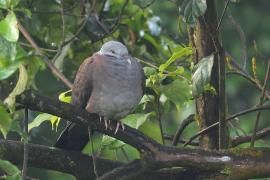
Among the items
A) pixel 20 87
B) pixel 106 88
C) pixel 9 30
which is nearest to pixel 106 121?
pixel 106 88

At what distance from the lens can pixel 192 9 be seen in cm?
Result: 352

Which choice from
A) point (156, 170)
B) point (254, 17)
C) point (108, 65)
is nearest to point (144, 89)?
point (108, 65)

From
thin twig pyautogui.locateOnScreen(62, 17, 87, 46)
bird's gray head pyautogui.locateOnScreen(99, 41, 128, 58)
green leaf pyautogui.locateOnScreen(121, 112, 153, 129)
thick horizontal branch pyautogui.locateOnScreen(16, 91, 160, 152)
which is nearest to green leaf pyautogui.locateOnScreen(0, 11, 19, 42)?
thick horizontal branch pyautogui.locateOnScreen(16, 91, 160, 152)

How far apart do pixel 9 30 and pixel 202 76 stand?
1037 millimetres

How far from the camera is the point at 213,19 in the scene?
3.80 metres

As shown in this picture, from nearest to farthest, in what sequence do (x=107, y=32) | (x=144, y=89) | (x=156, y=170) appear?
(x=156, y=170), (x=144, y=89), (x=107, y=32)

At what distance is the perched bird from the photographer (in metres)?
4.32

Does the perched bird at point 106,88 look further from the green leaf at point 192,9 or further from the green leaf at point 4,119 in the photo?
the green leaf at point 4,119

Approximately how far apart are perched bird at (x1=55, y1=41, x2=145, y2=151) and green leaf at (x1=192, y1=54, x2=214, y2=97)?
773 mm

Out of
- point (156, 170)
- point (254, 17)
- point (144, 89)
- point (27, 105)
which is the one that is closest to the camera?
point (27, 105)

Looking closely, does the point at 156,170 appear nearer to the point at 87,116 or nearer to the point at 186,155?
the point at 186,155

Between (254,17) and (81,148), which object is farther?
(254,17)

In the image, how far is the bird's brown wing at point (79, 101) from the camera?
4.31 meters

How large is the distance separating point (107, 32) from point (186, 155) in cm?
160
